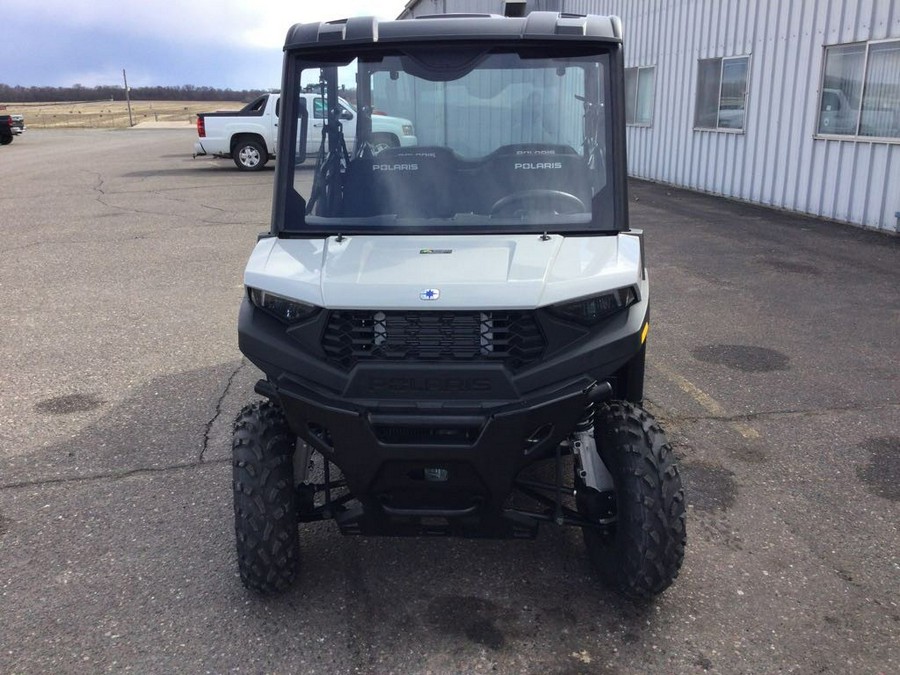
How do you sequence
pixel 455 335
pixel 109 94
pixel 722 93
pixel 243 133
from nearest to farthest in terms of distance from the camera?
pixel 455 335, pixel 722 93, pixel 243 133, pixel 109 94

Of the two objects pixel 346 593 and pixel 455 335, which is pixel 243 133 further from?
pixel 455 335

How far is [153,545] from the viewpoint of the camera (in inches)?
150

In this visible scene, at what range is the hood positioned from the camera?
2.98 meters

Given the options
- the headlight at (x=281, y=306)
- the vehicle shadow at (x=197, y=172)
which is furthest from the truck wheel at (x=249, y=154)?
the headlight at (x=281, y=306)

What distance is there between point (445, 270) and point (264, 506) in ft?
3.82

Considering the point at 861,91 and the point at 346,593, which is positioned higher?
the point at 861,91

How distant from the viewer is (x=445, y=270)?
3.12 m

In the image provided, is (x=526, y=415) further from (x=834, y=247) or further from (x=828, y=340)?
(x=834, y=247)

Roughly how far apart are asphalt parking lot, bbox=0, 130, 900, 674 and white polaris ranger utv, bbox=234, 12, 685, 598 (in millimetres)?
288

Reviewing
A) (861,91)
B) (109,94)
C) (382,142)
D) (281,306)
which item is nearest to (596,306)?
(281,306)

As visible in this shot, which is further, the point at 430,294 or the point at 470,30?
the point at 470,30

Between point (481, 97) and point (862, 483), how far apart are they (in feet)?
9.41

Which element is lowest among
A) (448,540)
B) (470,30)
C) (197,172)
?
(448,540)

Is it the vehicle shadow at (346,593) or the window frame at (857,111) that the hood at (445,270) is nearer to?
the vehicle shadow at (346,593)
